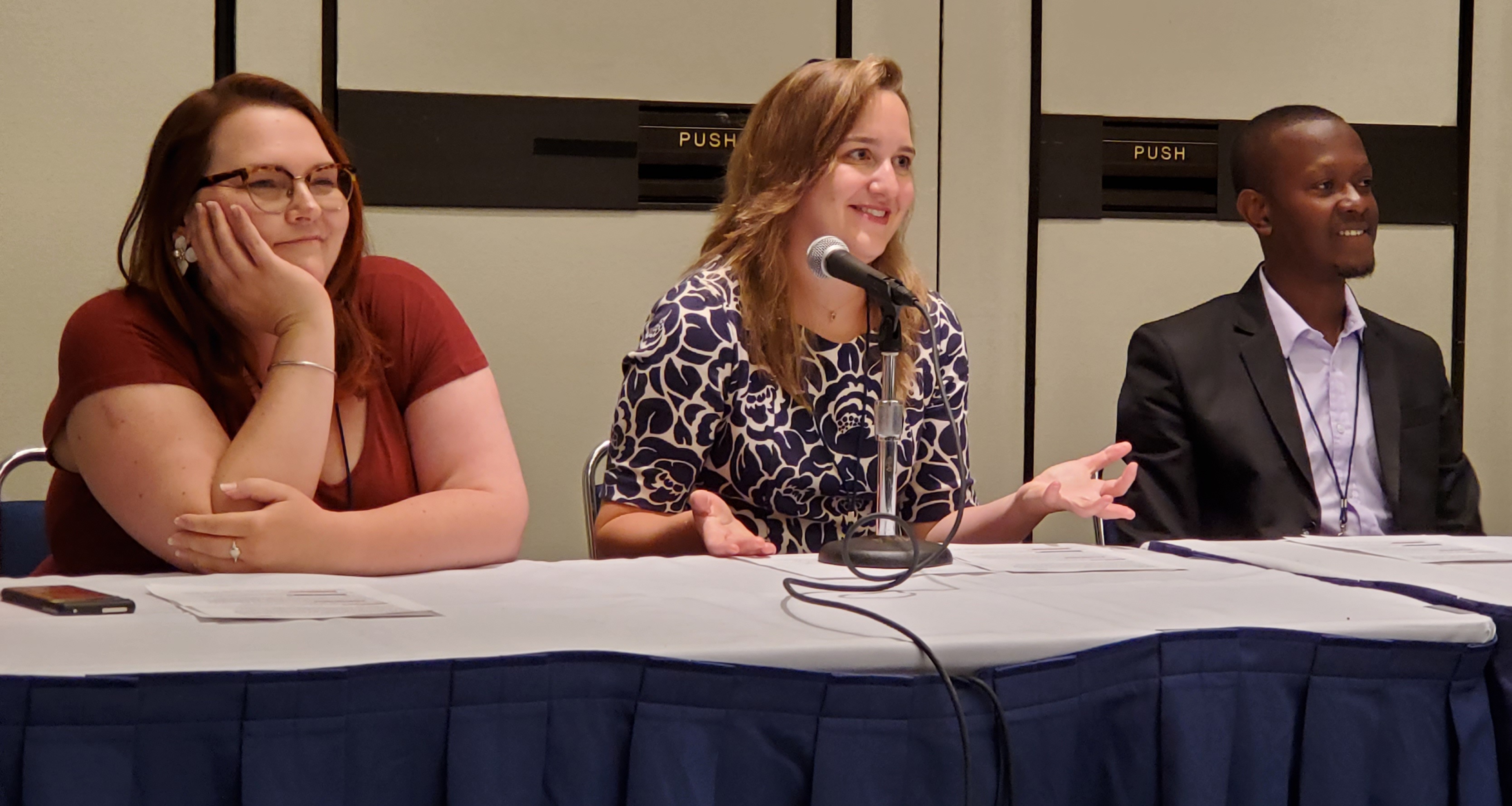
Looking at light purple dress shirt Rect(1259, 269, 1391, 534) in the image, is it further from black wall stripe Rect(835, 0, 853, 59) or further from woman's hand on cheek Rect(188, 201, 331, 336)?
woman's hand on cheek Rect(188, 201, 331, 336)

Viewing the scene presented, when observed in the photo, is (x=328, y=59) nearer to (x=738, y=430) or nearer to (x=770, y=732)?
(x=738, y=430)

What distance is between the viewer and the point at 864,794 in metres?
1.01

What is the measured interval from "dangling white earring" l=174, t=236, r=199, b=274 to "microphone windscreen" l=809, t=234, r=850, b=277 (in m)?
0.71

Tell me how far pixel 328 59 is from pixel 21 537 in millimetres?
1125

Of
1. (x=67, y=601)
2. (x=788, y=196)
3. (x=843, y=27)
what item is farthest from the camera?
(x=843, y=27)

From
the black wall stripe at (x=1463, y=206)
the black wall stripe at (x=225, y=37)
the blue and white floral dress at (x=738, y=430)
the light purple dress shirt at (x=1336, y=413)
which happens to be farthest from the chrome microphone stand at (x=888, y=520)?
the black wall stripe at (x=1463, y=206)

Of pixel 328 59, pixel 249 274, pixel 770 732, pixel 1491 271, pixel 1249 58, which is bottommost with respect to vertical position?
pixel 770 732

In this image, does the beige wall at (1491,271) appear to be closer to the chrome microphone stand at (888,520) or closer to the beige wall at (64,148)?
the chrome microphone stand at (888,520)

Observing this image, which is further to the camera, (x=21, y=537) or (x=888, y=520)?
(x=21, y=537)

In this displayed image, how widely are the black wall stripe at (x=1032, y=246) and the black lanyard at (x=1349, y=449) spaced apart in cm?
66

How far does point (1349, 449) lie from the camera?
2.40m

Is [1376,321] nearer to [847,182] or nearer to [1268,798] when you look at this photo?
[847,182]

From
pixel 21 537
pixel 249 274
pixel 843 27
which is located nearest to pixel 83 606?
pixel 249 274

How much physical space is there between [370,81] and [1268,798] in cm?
214
